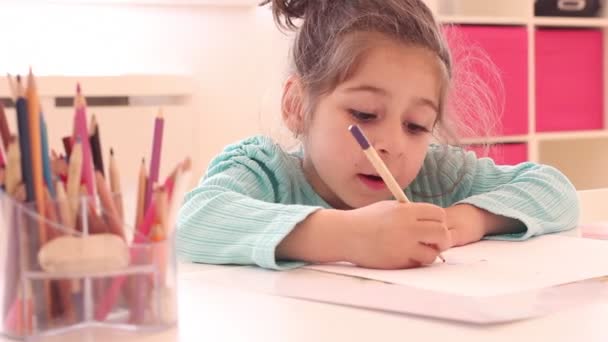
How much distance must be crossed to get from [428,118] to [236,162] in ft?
0.76

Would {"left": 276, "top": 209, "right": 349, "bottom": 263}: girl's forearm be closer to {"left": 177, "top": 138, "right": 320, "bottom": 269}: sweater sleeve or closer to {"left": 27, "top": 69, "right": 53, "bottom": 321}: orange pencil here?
{"left": 177, "top": 138, "right": 320, "bottom": 269}: sweater sleeve

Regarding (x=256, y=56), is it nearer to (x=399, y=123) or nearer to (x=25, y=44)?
(x=25, y=44)

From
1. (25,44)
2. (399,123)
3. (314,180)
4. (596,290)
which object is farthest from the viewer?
(25,44)

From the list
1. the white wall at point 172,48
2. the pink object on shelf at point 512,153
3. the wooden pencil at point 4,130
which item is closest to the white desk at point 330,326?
the wooden pencil at point 4,130

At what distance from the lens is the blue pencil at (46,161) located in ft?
1.38

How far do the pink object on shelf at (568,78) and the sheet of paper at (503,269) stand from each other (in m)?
1.73

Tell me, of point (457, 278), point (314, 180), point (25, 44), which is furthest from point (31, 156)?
point (25, 44)

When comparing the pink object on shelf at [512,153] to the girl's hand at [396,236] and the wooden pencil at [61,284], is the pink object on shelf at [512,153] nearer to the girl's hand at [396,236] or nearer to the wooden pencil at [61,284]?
the girl's hand at [396,236]

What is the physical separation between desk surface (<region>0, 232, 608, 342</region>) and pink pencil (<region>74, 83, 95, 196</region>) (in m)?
0.08

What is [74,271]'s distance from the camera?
421 mm

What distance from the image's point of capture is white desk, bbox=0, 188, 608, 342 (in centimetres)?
46

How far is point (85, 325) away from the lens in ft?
1.42

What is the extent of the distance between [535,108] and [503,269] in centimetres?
190

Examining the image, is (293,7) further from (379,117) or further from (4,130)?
(4,130)
